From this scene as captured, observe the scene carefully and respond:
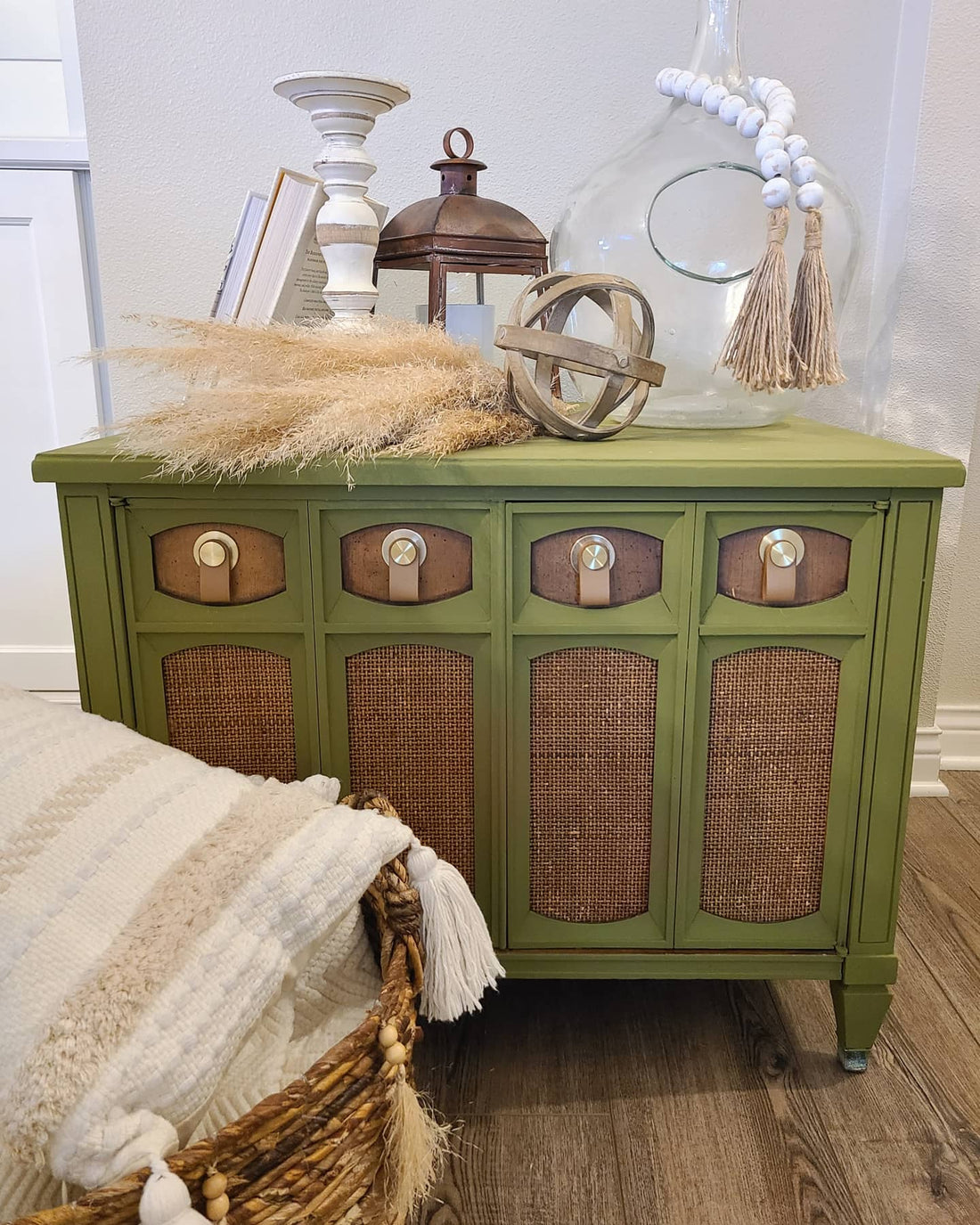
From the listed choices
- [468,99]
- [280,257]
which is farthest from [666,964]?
[468,99]

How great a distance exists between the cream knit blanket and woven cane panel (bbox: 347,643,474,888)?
0.85 ft

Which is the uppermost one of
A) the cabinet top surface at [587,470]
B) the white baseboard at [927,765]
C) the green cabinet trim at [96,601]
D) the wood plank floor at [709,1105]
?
the cabinet top surface at [587,470]

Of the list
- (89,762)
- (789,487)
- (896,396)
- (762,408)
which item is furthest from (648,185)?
(89,762)

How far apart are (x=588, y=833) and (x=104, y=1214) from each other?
618 mm

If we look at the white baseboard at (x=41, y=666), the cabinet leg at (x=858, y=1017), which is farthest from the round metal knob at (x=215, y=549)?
the white baseboard at (x=41, y=666)

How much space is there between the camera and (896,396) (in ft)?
5.33

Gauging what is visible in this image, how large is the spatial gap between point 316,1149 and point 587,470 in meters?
0.62

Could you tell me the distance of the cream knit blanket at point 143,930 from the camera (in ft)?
1.97

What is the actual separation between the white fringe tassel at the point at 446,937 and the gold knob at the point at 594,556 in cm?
34

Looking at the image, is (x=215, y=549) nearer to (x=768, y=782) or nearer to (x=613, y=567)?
(x=613, y=567)

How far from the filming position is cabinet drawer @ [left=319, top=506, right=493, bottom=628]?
100 cm

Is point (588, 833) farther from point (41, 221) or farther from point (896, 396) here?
point (41, 221)

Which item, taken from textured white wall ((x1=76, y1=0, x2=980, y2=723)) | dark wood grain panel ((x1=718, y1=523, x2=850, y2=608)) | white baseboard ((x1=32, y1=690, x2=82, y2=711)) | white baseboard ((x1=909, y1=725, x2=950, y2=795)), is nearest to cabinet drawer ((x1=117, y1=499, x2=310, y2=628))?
dark wood grain panel ((x1=718, y1=523, x2=850, y2=608))

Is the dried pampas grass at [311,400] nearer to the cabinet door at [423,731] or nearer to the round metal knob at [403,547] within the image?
the round metal knob at [403,547]
